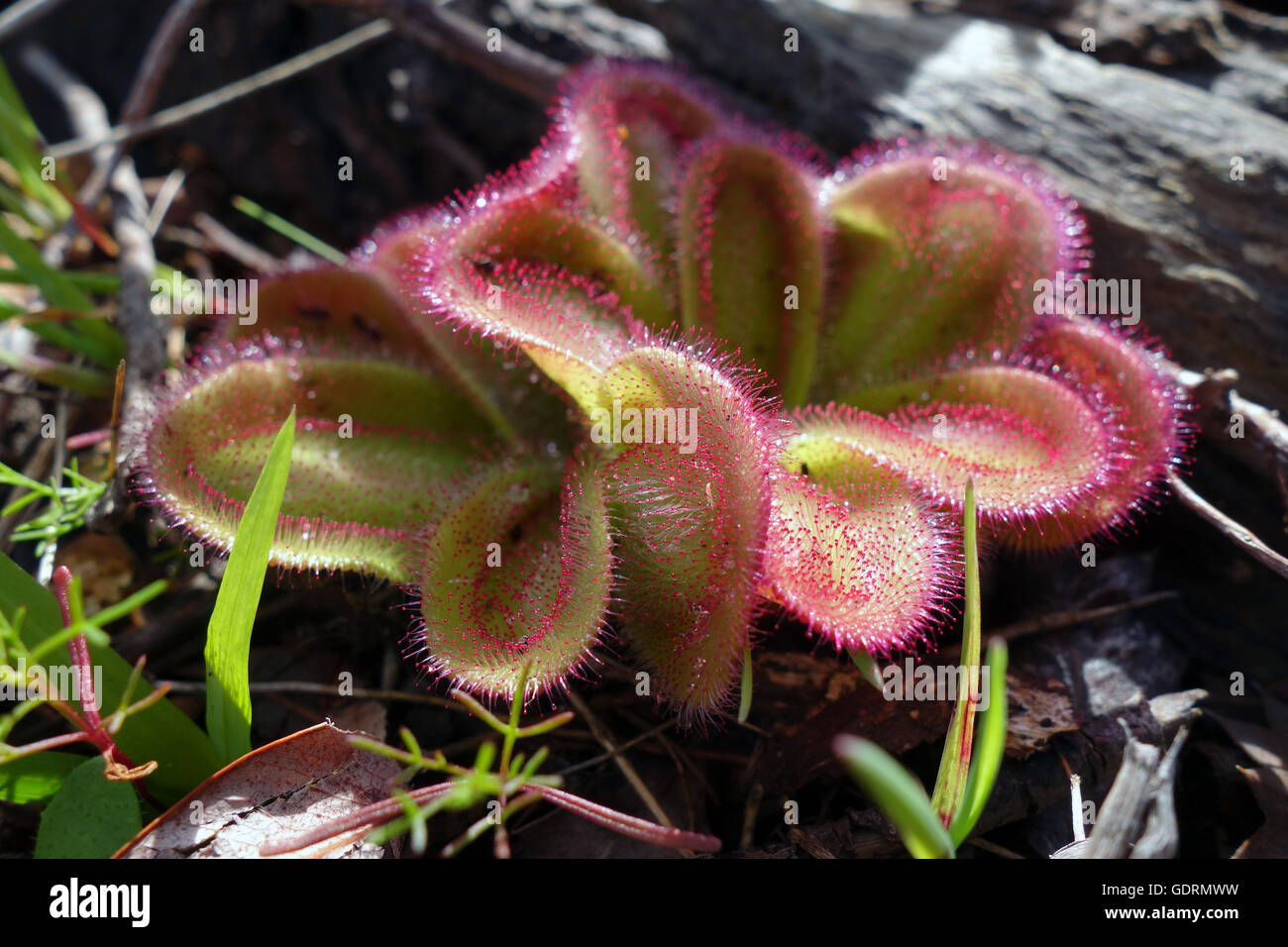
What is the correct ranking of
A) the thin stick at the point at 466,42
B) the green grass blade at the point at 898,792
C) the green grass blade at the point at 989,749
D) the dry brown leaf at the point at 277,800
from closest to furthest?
the green grass blade at the point at 898,792
the green grass blade at the point at 989,749
the dry brown leaf at the point at 277,800
the thin stick at the point at 466,42

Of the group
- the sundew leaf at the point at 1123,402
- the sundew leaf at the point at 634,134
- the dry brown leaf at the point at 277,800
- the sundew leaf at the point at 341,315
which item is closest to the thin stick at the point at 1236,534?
the sundew leaf at the point at 1123,402

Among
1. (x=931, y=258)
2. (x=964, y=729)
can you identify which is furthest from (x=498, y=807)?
(x=931, y=258)

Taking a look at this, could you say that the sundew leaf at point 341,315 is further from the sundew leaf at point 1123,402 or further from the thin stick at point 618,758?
the sundew leaf at point 1123,402

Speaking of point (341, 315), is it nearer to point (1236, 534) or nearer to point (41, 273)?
point (41, 273)

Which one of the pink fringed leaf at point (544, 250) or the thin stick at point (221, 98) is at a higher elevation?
the thin stick at point (221, 98)
